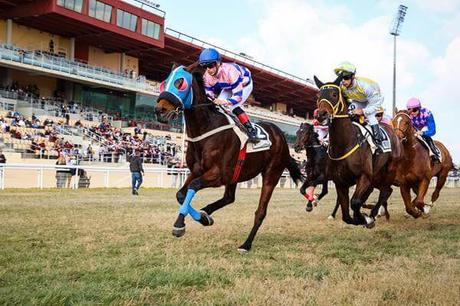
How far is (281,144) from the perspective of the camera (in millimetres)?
7715

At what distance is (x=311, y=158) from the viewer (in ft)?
39.8

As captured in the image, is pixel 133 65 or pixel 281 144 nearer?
pixel 281 144

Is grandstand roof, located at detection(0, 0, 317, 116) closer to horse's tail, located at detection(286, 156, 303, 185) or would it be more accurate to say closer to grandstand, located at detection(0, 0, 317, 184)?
grandstand, located at detection(0, 0, 317, 184)

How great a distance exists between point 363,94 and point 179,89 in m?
3.75

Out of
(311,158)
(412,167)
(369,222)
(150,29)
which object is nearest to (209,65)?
(369,222)

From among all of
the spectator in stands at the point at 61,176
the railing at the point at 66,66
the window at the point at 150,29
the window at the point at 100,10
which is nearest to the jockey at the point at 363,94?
the spectator in stands at the point at 61,176

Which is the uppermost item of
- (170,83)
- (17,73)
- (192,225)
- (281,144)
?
(17,73)

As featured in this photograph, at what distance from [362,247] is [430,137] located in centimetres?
497

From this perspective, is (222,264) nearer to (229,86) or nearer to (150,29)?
(229,86)

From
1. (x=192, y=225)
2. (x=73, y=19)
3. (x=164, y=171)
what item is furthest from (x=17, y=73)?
(x=192, y=225)

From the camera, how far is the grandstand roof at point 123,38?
124 feet

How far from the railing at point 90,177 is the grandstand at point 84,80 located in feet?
7.75

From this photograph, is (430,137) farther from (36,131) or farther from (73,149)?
(36,131)

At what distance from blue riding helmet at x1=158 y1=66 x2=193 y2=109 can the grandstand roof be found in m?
34.1
